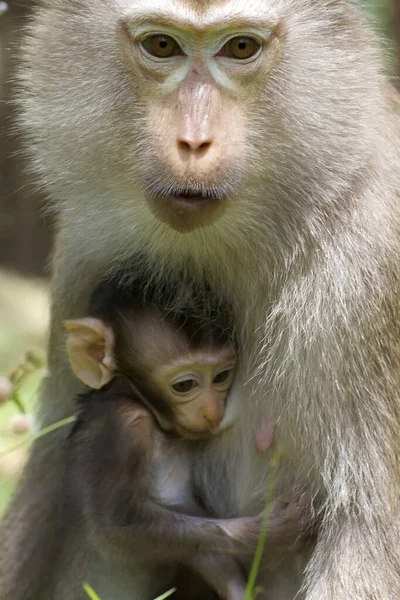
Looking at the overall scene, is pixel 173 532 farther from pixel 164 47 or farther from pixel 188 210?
pixel 164 47

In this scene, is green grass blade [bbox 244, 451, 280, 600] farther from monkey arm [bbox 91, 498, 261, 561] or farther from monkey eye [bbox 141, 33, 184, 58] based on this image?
monkey eye [bbox 141, 33, 184, 58]

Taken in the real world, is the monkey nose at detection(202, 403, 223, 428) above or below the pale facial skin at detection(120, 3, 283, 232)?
below

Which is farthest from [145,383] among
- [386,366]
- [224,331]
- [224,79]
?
[224,79]

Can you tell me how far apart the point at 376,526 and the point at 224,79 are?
5.51 feet

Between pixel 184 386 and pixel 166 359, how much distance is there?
0.14 m

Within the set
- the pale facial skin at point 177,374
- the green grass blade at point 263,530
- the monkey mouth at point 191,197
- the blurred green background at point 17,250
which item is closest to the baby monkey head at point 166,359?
the pale facial skin at point 177,374

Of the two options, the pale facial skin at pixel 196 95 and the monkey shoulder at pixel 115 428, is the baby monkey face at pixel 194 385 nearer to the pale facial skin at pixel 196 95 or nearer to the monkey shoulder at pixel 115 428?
the monkey shoulder at pixel 115 428

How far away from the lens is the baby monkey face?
4.38 meters

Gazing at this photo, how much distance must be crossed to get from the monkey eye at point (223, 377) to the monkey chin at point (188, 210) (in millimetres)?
779

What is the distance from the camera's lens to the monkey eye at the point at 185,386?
4.41m

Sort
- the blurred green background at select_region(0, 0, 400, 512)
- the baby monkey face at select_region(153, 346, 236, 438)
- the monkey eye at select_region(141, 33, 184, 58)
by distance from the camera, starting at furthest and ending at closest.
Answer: the blurred green background at select_region(0, 0, 400, 512)
the baby monkey face at select_region(153, 346, 236, 438)
the monkey eye at select_region(141, 33, 184, 58)

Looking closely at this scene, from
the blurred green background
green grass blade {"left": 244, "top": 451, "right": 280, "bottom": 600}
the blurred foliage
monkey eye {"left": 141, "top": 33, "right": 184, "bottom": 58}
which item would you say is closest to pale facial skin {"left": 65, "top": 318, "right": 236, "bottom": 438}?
green grass blade {"left": 244, "top": 451, "right": 280, "bottom": 600}

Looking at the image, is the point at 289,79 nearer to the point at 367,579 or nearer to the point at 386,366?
the point at 386,366

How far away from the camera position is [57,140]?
4391 millimetres
